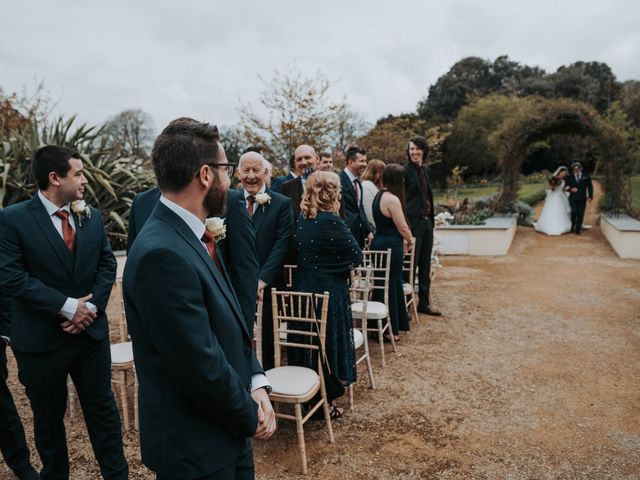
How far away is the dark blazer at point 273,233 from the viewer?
3.89m

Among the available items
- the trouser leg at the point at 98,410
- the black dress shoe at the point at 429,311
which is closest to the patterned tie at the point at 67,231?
the trouser leg at the point at 98,410

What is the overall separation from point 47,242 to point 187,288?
1.75m

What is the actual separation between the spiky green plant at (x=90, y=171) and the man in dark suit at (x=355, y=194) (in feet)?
13.8

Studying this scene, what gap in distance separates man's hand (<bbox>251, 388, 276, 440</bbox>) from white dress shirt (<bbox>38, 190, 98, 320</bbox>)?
141cm

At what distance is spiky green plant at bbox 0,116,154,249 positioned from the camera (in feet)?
24.3

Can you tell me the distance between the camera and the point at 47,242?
257 centimetres

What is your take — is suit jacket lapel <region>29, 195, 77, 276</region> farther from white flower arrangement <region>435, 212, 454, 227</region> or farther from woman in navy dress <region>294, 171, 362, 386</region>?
white flower arrangement <region>435, 212, 454, 227</region>

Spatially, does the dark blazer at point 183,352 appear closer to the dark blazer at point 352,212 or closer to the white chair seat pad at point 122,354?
the white chair seat pad at point 122,354

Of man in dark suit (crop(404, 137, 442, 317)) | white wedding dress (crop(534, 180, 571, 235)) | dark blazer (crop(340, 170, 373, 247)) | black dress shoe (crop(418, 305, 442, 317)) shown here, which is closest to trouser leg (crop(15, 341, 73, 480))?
dark blazer (crop(340, 170, 373, 247))

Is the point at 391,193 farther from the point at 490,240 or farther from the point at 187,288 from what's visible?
the point at 490,240

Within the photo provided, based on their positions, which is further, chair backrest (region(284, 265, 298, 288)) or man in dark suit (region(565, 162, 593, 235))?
man in dark suit (region(565, 162, 593, 235))

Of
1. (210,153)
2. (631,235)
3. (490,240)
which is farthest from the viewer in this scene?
(490,240)

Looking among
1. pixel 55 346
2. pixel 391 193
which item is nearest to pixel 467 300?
pixel 391 193

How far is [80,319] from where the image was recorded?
2.54 m
